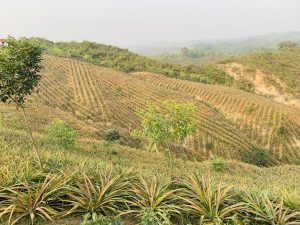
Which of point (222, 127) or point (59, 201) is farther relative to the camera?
point (222, 127)

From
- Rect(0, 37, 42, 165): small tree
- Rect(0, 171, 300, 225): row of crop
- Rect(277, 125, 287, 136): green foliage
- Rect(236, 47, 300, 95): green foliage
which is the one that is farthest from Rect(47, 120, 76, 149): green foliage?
Rect(236, 47, 300, 95): green foliage

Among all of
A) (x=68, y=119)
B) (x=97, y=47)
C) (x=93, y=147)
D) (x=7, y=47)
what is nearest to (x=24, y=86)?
(x=7, y=47)

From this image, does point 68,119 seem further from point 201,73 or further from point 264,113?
point 201,73

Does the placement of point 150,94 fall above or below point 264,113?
above

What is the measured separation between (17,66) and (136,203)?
5.90m

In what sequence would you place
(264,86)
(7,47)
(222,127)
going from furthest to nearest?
1. (264,86)
2. (222,127)
3. (7,47)

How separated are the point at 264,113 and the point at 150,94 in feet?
66.6

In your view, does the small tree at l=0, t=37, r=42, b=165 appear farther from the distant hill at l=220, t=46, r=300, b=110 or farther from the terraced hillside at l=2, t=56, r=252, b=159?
the distant hill at l=220, t=46, r=300, b=110

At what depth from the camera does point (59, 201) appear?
6.56 m

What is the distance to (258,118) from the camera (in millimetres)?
53594

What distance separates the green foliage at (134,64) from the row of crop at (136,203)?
3191 inches

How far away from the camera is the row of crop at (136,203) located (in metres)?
6.03

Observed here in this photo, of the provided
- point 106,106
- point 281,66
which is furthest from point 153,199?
point 281,66

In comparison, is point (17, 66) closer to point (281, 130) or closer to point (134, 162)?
point (134, 162)
